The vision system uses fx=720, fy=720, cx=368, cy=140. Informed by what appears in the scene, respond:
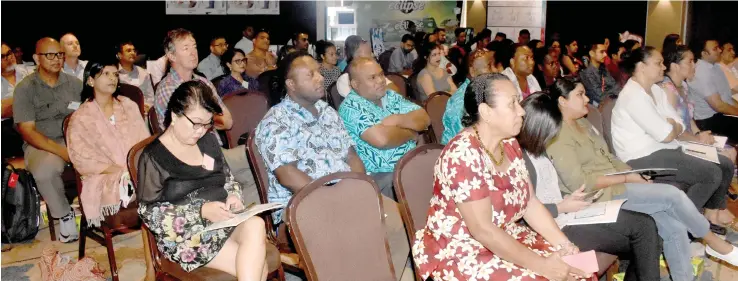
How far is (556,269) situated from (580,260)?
0.34ft

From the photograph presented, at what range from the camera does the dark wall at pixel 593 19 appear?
43.8 feet

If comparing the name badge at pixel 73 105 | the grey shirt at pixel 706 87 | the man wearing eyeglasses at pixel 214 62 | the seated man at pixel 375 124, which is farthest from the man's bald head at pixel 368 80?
the man wearing eyeglasses at pixel 214 62

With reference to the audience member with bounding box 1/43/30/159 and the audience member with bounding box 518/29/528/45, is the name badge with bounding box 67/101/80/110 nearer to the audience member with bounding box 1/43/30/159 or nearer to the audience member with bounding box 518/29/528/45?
the audience member with bounding box 1/43/30/159

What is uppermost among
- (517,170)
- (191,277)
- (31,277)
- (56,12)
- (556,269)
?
(56,12)

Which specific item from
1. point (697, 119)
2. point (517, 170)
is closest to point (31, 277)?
point (517, 170)

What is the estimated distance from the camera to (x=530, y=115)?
10.1 ft

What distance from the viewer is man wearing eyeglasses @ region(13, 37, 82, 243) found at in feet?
14.1

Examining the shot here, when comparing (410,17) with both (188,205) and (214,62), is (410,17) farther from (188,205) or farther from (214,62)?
(188,205)

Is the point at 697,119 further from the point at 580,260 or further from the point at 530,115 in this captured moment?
the point at 580,260

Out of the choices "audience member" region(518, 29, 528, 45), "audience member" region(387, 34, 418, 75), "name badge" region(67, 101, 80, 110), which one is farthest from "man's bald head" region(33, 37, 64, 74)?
"audience member" region(518, 29, 528, 45)

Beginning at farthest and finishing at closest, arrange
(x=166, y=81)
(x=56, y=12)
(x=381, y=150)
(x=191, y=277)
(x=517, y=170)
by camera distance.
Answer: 1. (x=56, y=12)
2. (x=166, y=81)
3. (x=381, y=150)
4. (x=191, y=277)
5. (x=517, y=170)

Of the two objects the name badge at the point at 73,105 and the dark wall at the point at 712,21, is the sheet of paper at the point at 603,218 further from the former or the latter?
the dark wall at the point at 712,21

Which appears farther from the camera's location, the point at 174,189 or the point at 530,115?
the point at 530,115

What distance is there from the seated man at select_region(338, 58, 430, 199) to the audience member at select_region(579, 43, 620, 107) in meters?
3.69
